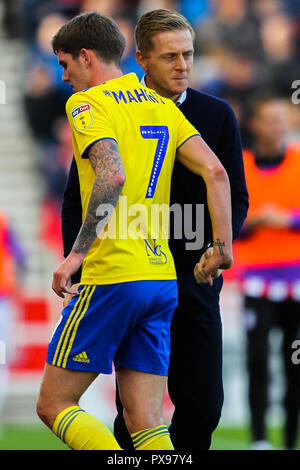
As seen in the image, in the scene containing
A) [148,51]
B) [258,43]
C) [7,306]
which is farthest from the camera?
[258,43]

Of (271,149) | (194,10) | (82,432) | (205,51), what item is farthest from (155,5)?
(82,432)

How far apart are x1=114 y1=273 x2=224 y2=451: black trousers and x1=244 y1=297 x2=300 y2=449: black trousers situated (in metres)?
2.52

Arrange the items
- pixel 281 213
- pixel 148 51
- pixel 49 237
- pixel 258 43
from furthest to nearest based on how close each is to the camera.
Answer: pixel 258 43, pixel 49 237, pixel 281 213, pixel 148 51

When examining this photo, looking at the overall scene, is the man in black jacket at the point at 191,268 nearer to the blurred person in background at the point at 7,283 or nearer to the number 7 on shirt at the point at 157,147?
the number 7 on shirt at the point at 157,147

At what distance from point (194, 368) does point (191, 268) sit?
47 cm

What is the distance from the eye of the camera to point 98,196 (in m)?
3.59

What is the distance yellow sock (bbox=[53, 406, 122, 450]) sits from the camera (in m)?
3.65

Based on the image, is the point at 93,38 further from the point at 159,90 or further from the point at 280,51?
the point at 280,51

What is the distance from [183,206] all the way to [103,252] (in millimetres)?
682

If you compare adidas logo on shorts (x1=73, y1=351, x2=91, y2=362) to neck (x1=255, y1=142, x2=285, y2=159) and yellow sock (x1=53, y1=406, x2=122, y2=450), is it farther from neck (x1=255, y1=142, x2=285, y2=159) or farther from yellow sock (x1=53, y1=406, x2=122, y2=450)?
neck (x1=255, y1=142, x2=285, y2=159)

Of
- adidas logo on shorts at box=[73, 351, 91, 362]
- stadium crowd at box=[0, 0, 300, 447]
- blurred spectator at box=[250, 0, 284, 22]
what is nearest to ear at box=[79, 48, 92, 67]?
adidas logo on shorts at box=[73, 351, 91, 362]

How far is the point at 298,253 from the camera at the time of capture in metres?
7.01

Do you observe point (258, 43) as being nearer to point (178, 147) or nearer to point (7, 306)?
point (7, 306)
